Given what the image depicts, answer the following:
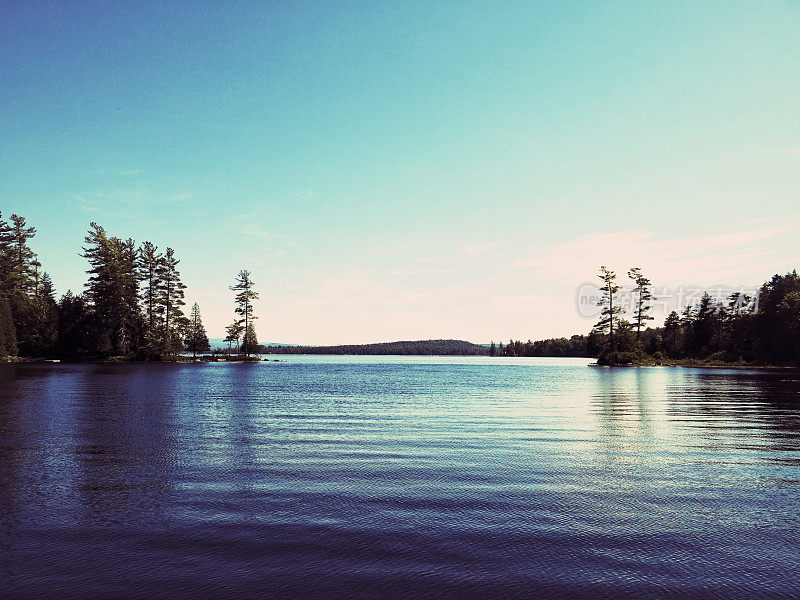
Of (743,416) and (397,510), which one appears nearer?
(397,510)

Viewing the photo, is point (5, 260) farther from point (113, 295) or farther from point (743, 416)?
point (743, 416)

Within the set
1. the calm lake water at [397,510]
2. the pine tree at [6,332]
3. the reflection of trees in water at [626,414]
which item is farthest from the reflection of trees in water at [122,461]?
the pine tree at [6,332]

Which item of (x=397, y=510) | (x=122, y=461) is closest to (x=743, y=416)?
(x=397, y=510)

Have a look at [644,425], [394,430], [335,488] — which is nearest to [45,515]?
[335,488]

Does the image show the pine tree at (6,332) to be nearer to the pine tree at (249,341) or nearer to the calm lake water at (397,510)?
the pine tree at (249,341)

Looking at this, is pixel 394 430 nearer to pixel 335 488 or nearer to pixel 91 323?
pixel 335 488

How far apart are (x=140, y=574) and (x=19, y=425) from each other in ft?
61.4

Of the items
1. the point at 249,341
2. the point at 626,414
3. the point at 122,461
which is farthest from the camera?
the point at 249,341

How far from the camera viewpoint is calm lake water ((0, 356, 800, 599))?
716cm

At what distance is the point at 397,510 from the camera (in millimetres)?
10430

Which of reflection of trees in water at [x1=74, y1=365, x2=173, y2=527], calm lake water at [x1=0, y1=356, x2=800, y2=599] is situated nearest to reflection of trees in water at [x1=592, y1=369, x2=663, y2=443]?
calm lake water at [x1=0, y1=356, x2=800, y2=599]

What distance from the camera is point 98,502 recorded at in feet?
36.2

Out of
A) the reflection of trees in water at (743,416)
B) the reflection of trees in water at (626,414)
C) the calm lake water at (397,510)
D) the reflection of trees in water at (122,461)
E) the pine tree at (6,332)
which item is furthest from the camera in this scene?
the pine tree at (6,332)

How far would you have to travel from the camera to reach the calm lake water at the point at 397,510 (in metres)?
7.16
